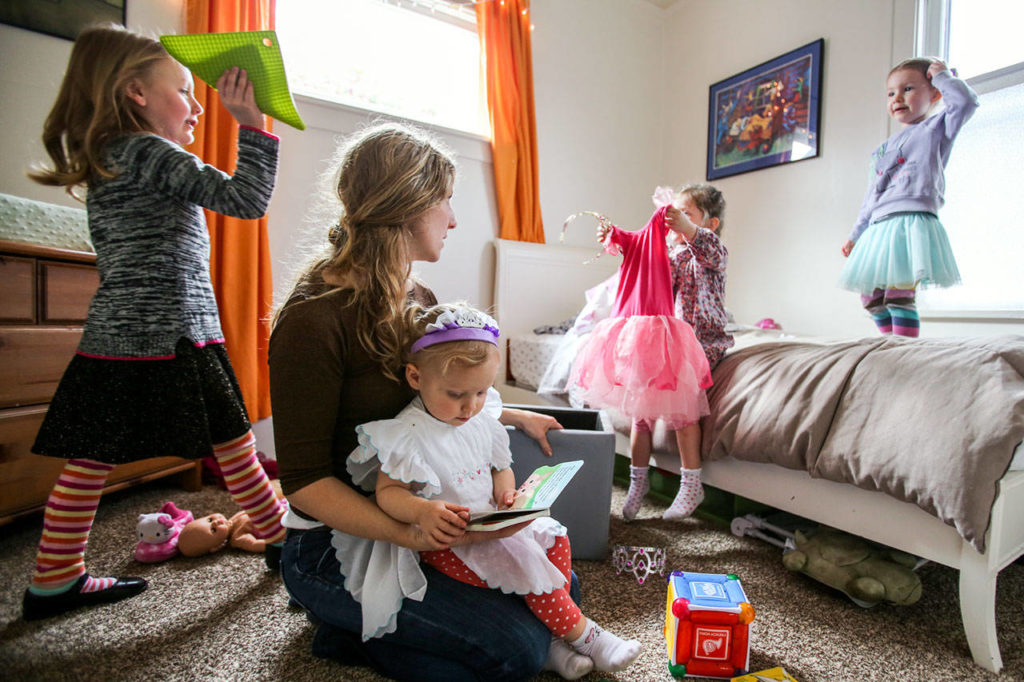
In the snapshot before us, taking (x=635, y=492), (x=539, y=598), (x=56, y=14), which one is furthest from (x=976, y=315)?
(x=56, y=14)

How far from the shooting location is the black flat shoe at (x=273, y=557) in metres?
1.30

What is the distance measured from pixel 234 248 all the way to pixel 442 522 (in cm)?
177

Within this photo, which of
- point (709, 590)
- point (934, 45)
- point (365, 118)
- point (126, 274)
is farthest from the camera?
point (365, 118)

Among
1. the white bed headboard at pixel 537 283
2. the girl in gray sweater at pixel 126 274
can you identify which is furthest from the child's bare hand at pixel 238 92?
the white bed headboard at pixel 537 283

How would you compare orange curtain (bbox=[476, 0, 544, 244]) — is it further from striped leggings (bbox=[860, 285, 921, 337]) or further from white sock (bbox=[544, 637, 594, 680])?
white sock (bbox=[544, 637, 594, 680])

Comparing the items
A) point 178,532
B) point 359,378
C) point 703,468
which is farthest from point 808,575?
point 178,532

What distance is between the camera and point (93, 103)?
1.13m

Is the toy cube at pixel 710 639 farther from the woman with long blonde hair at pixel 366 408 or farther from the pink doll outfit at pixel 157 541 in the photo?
the pink doll outfit at pixel 157 541

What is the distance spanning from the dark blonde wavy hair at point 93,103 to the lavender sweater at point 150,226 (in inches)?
1.3

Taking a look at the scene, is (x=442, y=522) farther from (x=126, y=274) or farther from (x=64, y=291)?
(x=64, y=291)

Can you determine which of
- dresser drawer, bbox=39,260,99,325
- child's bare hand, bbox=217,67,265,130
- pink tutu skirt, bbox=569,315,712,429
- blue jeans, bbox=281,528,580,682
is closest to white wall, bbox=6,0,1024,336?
dresser drawer, bbox=39,260,99,325

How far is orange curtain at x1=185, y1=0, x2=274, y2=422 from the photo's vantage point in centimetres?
207

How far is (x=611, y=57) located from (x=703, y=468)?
273cm

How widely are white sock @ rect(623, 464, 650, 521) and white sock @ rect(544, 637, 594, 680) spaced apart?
739mm
